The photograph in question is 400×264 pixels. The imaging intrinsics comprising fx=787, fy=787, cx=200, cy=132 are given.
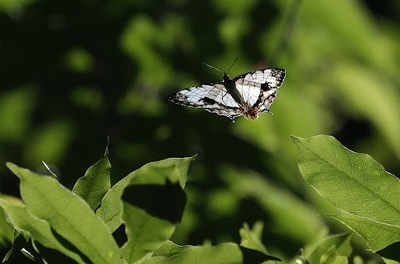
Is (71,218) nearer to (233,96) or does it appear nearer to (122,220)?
(122,220)

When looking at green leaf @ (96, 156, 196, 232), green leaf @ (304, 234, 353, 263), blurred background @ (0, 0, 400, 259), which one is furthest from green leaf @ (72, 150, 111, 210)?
blurred background @ (0, 0, 400, 259)

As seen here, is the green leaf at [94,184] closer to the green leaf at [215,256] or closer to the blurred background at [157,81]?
the green leaf at [215,256]

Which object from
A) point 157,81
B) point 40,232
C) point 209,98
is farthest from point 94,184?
point 157,81

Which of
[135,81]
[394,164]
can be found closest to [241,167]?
[135,81]

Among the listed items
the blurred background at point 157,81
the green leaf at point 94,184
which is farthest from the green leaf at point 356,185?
the blurred background at point 157,81

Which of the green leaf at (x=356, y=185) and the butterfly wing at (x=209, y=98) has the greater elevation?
the green leaf at (x=356, y=185)

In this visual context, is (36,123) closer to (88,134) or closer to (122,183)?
(88,134)
